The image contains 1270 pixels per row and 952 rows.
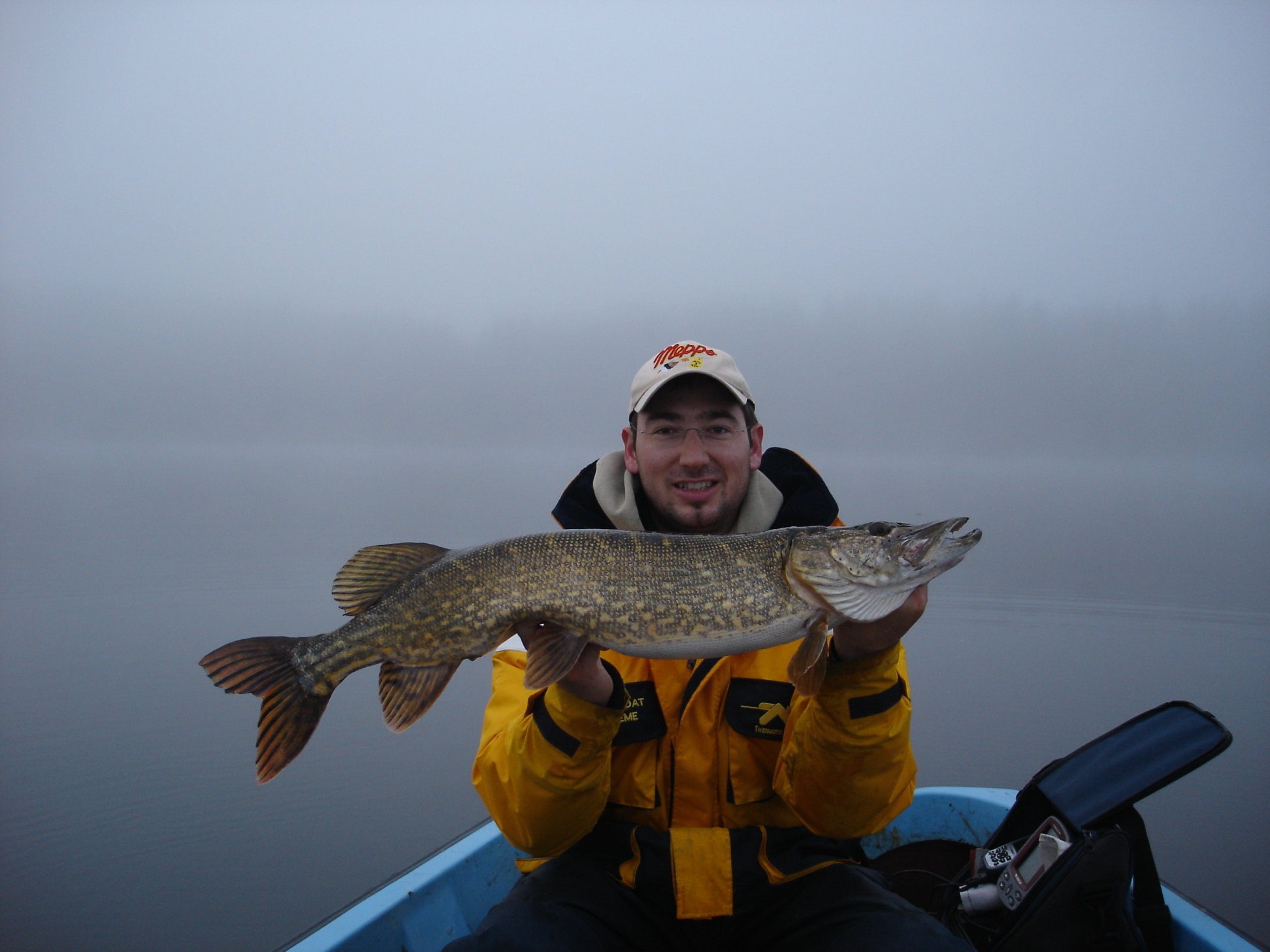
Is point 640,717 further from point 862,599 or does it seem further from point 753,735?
point 862,599

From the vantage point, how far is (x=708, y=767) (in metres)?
2.26

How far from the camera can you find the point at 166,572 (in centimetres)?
1044

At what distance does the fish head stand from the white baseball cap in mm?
782

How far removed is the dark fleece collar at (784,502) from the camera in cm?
262

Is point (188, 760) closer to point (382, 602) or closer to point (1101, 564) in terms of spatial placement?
point (382, 602)

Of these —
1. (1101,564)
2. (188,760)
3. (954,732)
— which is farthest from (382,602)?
(1101,564)

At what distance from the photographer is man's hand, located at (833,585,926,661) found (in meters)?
2.04

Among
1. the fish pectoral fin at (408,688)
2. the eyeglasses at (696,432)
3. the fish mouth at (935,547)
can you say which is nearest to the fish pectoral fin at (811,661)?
the fish mouth at (935,547)

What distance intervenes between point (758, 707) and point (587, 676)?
62 cm

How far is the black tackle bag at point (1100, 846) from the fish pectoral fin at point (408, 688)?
1.73m

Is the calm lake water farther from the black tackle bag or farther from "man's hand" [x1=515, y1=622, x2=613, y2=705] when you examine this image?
"man's hand" [x1=515, y1=622, x2=613, y2=705]

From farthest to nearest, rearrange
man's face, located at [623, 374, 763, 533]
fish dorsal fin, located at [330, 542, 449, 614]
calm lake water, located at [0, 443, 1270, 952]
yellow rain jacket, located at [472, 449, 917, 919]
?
calm lake water, located at [0, 443, 1270, 952] < man's face, located at [623, 374, 763, 533] < fish dorsal fin, located at [330, 542, 449, 614] < yellow rain jacket, located at [472, 449, 917, 919]

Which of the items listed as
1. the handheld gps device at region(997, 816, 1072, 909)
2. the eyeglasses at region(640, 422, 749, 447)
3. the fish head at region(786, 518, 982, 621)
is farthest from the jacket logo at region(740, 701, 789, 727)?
the eyeglasses at region(640, 422, 749, 447)

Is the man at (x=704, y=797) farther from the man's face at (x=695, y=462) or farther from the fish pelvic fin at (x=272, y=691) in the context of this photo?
the fish pelvic fin at (x=272, y=691)
